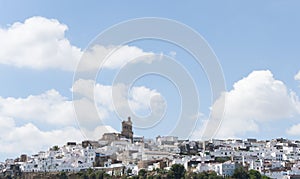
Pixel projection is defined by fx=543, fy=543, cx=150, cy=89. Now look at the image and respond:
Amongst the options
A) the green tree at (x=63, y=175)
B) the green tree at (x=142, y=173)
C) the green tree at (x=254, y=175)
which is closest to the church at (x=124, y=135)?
the green tree at (x=63, y=175)

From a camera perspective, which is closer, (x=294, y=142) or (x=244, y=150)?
(x=244, y=150)

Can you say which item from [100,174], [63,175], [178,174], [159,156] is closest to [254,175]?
[178,174]

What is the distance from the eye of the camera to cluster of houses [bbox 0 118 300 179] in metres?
32.9

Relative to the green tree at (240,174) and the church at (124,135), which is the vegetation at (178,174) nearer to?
the green tree at (240,174)

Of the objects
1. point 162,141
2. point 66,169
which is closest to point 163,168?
point 66,169

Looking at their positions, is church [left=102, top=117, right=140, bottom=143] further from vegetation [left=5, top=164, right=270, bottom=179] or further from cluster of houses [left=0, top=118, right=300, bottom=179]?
vegetation [left=5, top=164, right=270, bottom=179]

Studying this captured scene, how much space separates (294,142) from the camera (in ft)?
149

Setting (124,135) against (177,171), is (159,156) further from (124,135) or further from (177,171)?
(177,171)

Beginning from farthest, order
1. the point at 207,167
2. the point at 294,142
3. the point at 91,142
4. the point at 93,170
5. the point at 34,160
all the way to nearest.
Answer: the point at 294,142 < the point at 91,142 < the point at 34,160 < the point at 93,170 < the point at 207,167

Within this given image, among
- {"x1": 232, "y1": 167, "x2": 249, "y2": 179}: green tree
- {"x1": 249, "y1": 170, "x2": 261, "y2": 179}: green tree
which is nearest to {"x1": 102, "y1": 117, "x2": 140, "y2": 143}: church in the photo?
{"x1": 232, "y1": 167, "x2": 249, "y2": 179}: green tree

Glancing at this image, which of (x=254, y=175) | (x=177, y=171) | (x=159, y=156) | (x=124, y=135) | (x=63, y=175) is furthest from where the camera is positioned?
(x=124, y=135)

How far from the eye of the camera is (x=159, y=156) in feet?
123

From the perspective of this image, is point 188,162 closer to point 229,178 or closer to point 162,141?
point 229,178

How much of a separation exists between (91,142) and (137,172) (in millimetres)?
10658
